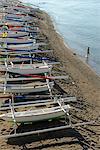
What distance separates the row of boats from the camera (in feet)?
48.3

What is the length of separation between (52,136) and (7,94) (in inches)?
184

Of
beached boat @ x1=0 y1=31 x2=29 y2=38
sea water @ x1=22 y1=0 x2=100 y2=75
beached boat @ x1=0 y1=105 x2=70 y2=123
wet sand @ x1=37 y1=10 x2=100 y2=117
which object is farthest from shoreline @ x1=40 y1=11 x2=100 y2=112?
beached boat @ x1=0 y1=105 x2=70 y2=123

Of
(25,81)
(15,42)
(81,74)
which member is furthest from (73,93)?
(15,42)

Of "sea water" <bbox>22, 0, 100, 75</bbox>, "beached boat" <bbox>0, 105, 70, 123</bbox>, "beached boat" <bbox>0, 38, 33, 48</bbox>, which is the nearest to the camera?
"beached boat" <bbox>0, 105, 70, 123</bbox>

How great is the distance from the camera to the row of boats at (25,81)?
14.7 meters

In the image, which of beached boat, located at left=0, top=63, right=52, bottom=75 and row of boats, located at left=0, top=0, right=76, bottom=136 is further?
beached boat, located at left=0, top=63, right=52, bottom=75

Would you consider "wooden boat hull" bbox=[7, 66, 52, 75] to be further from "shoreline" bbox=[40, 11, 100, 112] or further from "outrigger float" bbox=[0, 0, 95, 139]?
"shoreline" bbox=[40, 11, 100, 112]

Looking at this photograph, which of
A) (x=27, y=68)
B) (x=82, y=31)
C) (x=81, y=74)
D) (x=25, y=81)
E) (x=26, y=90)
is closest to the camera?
(x=26, y=90)

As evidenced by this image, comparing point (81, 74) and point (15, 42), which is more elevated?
point (15, 42)

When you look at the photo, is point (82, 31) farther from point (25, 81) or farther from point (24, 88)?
point (24, 88)

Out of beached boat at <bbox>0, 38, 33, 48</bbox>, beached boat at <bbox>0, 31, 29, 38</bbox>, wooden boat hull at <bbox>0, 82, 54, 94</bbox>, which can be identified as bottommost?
wooden boat hull at <bbox>0, 82, 54, 94</bbox>

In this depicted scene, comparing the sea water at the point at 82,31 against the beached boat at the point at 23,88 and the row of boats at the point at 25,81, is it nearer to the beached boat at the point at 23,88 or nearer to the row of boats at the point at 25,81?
the row of boats at the point at 25,81

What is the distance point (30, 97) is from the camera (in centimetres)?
1742

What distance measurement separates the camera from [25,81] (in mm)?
20250
